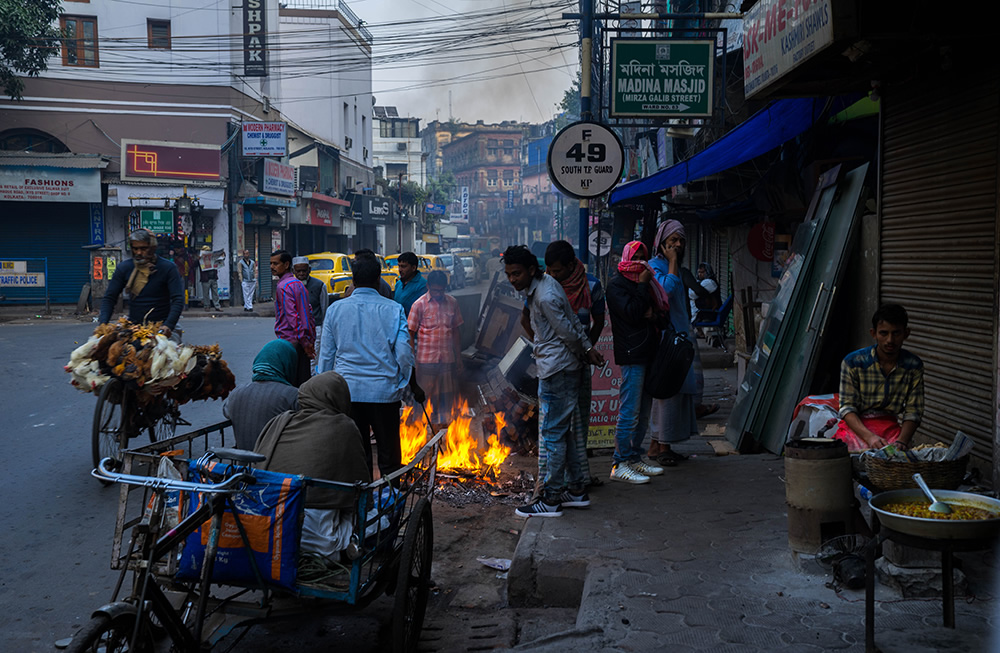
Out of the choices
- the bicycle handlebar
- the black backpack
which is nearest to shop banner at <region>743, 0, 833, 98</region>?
the black backpack

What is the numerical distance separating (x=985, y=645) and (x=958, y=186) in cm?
341

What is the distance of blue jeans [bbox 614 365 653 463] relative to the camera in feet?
21.6

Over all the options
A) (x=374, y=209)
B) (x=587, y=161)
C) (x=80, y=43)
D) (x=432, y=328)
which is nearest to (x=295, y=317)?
(x=432, y=328)

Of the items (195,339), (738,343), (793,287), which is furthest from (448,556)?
(195,339)

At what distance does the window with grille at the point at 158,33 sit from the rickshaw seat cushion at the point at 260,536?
2931cm

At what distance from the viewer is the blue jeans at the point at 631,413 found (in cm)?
658

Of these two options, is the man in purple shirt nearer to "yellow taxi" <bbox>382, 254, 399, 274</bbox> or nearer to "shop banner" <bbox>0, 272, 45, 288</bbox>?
"yellow taxi" <bbox>382, 254, 399, 274</bbox>

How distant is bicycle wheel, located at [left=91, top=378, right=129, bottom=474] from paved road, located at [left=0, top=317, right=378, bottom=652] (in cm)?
31

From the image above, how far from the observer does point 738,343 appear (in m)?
10.7

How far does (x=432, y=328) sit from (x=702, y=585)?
15.0 feet

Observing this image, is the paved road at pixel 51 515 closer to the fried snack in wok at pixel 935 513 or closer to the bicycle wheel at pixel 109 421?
the bicycle wheel at pixel 109 421

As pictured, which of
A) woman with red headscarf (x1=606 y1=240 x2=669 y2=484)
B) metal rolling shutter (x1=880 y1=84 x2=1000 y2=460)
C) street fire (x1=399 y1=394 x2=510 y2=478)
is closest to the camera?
metal rolling shutter (x1=880 y1=84 x2=1000 y2=460)

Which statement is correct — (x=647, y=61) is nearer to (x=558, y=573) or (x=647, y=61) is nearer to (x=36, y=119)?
(x=558, y=573)

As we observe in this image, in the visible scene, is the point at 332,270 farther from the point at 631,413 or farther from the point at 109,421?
the point at 631,413
